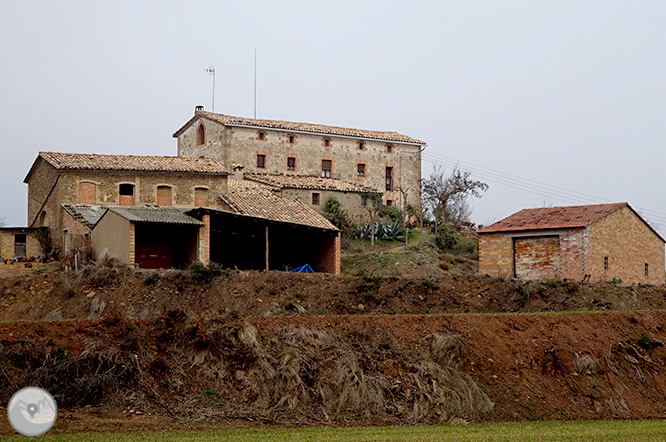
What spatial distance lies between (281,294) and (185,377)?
39.0 feet

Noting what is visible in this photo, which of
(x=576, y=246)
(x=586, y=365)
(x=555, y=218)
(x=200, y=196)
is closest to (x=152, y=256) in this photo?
(x=200, y=196)

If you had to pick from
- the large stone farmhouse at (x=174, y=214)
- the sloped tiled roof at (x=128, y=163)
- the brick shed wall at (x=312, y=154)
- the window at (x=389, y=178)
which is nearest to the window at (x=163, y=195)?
the large stone farmhouse at (x=174, y=214)

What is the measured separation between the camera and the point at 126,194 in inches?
1468

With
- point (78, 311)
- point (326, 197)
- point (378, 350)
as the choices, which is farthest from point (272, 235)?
point (378, 350)

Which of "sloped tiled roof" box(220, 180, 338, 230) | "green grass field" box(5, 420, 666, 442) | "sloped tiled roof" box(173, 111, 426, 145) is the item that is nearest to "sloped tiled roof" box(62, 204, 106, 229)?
"sloped tiled roof" box(220, 180, 338, 230)

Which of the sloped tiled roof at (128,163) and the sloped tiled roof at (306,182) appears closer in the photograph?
the sloped tiled roof at (128,163)

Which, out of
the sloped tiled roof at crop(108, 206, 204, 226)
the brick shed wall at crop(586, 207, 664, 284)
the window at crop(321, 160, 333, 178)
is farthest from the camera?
the window at crop(321, 160, 333, 178)

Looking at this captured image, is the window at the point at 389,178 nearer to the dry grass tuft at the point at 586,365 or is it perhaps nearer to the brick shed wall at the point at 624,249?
the brick shed wall at the point at 624,249

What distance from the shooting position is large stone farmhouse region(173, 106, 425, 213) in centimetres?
4900

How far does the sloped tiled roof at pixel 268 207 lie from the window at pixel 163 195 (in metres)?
2.64

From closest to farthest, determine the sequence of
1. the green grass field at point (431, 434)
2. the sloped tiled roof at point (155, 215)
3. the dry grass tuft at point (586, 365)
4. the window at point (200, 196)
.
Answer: the green grass field at point (431, 434)
the dry grass tuft at point (586, 365)
the sloped tiled roof at point (155, 215)
the window at point (200, 196)

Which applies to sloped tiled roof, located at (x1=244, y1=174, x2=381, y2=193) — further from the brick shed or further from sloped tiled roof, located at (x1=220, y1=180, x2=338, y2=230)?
the brick shed

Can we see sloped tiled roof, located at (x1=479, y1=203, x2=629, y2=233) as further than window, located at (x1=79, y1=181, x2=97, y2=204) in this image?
No

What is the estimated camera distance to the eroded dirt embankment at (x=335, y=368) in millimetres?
13859
